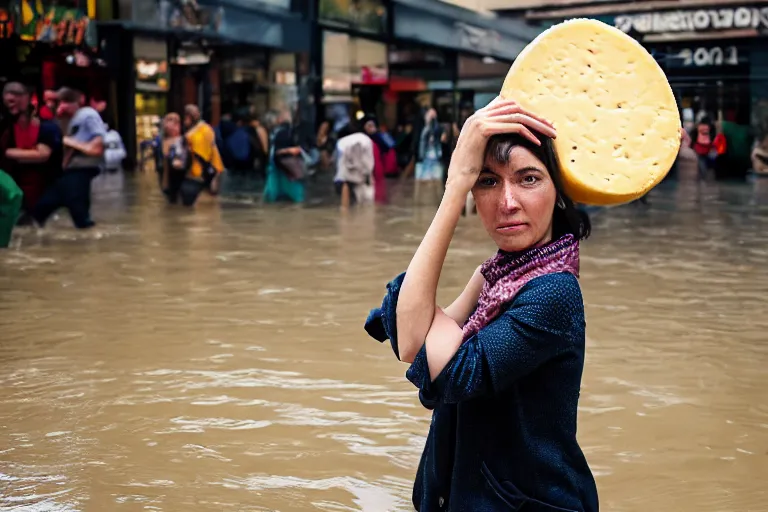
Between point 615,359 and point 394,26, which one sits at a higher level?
point 394,26

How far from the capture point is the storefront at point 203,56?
32.2m

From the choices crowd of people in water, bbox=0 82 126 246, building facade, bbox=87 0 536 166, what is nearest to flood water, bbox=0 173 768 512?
crowd of people in water, bbox=0 82 126 246

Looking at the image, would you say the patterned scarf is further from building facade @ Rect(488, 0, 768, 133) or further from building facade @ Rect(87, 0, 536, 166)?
building facade @ Rect(488, 0, 768, 133)

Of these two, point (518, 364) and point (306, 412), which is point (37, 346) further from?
point (518, 364)

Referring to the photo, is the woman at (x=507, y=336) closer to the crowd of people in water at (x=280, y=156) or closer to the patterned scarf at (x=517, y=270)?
the patterned scarf at (x=517, y=270)

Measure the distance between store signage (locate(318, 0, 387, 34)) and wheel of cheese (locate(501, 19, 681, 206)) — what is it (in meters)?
32.8

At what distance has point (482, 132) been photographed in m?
2.47

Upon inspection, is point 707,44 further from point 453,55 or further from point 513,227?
point 513,227

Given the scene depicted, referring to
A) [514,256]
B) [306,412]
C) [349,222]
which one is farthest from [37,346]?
[349,222]

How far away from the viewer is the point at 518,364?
7.84 feet

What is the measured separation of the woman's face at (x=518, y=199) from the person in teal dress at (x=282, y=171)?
63.1ft

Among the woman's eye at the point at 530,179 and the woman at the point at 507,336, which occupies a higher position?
the woman's eye at the point at 530,179

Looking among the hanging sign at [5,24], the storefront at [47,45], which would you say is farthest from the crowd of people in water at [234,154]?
the hanging sign at [5,24]

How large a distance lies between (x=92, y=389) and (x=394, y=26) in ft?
108
